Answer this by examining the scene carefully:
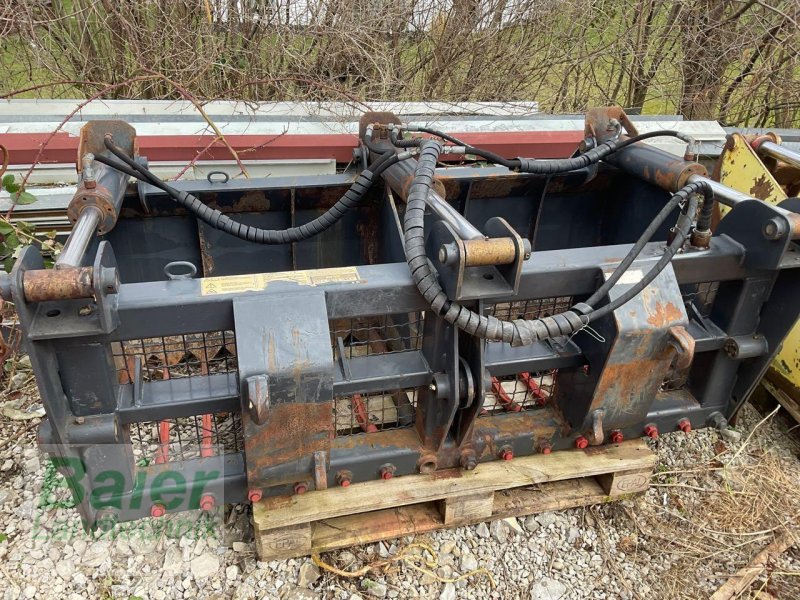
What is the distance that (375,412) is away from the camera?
227 centimetres

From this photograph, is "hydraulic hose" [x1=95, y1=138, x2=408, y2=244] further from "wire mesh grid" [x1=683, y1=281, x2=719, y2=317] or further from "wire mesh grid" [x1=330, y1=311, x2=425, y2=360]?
"wire mesh grid" [x1=683, y1=281, x2=719, y2=317]

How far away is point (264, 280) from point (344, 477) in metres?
0.67

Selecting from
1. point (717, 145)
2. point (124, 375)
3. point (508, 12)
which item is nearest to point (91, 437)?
point (124, 375)

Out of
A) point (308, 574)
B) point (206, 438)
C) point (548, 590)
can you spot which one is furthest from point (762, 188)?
point (206, 438)

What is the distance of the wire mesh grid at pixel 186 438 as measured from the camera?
2.12m

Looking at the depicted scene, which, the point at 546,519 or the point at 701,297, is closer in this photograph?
the point at 546,519

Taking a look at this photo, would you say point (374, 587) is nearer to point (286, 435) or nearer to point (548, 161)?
point (286, 435)

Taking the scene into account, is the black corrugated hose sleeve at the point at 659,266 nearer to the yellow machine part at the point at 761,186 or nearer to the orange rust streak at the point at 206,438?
the yellow machine part at the point at 761,186

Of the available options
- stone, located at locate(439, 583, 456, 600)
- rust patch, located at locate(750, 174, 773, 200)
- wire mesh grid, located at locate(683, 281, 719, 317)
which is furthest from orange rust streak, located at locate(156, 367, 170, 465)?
rust patch, located at locate(750, 174, 773, 200)

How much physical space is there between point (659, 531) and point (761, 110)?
5.33 meters

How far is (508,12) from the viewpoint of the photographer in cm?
542

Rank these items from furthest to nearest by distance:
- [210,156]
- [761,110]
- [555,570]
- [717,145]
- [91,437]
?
[761,110] < [717,145] < [210,156] < [555,570] < [91,437]

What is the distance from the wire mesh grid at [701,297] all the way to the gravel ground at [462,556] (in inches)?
27.7

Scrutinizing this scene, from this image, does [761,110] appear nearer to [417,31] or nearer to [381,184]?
[417,31]
